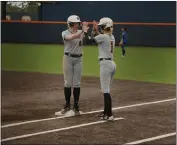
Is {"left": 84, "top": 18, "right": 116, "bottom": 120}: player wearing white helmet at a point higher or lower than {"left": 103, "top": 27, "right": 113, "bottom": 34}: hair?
lower

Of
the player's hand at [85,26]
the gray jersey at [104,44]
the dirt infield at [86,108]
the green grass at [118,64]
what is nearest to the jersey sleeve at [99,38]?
the gray jersey at [104,44]

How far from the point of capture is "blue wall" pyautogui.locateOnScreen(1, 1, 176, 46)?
3288cm

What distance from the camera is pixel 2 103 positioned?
10906 mm

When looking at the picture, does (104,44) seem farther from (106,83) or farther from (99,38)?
(106,83)

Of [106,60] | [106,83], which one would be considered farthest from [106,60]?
[106,83]

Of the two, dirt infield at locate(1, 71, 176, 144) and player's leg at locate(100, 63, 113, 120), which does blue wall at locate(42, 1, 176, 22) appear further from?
player's leg at locate(100, 63, 113, 120)

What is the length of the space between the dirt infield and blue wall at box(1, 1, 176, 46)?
57.1ft

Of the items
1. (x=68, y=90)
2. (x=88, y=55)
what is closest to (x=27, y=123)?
(x=68, y=90)

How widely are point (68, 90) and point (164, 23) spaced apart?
85.4 feet

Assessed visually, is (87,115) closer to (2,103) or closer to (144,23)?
(2,103)

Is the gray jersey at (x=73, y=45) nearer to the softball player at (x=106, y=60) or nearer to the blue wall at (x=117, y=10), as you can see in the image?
the softball player at (x=106, y=60)

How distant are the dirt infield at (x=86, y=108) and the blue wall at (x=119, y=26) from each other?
57.1 feet

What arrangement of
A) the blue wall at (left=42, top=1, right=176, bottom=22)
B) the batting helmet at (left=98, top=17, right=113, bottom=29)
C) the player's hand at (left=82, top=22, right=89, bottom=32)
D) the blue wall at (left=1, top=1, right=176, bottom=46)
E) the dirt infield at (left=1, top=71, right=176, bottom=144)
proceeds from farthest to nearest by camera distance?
the blue wall at (left=42, top=1, right=176, bottom=22), the blue wall at (left=1, top=1, right=176, bottom=46), the player's hand at (left=82, top=22, right=89, bottom=32), the batting helmet at (left=98, top=17, right=113, bottom=29), the dirt infield at (left=1, top=71, right=176, bottom=144)

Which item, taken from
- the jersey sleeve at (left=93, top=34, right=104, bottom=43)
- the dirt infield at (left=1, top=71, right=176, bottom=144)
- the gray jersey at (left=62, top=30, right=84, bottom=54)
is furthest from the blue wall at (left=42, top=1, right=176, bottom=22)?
the jersey sleeve at (left=93, top=34, right=104, bottom=43)
